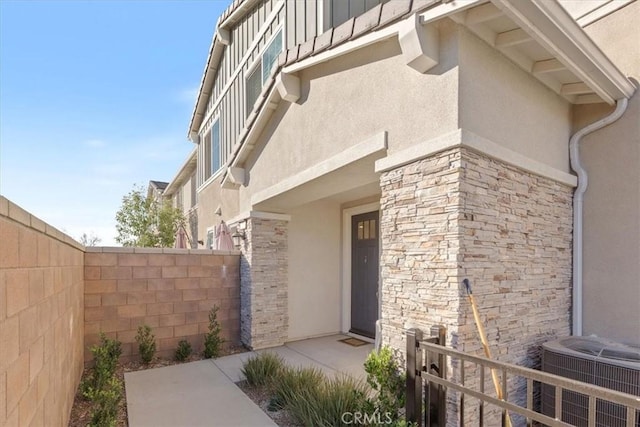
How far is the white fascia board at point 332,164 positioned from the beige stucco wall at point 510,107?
3.40 feet

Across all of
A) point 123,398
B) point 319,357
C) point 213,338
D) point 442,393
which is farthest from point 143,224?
point 442,393

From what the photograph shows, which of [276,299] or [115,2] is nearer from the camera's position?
[115,2]

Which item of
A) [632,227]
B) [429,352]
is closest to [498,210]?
[429,352]

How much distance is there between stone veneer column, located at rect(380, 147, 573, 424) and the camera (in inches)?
139

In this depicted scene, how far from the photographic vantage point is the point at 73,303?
484cm

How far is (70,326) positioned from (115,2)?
5839 millimetres

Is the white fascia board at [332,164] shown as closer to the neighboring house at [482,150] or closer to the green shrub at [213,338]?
the neighboring house at [482,150]

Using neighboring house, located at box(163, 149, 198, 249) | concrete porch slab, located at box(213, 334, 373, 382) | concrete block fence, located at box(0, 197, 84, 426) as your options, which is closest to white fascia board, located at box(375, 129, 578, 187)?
concrete block fence, located at box(0, 197, 84, 426)

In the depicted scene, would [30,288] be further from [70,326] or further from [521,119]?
[521,119]

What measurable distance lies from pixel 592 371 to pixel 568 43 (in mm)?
3210

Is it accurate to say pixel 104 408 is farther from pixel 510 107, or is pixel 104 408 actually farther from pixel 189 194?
pixel 189 194

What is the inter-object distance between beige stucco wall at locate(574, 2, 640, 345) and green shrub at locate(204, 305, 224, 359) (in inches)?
237

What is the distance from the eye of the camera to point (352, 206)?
8789 millimetres

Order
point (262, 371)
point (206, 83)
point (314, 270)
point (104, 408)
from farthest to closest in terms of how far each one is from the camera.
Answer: point (206, 83) < point (314, 270) < point (262, 371) < point (104, 408)
